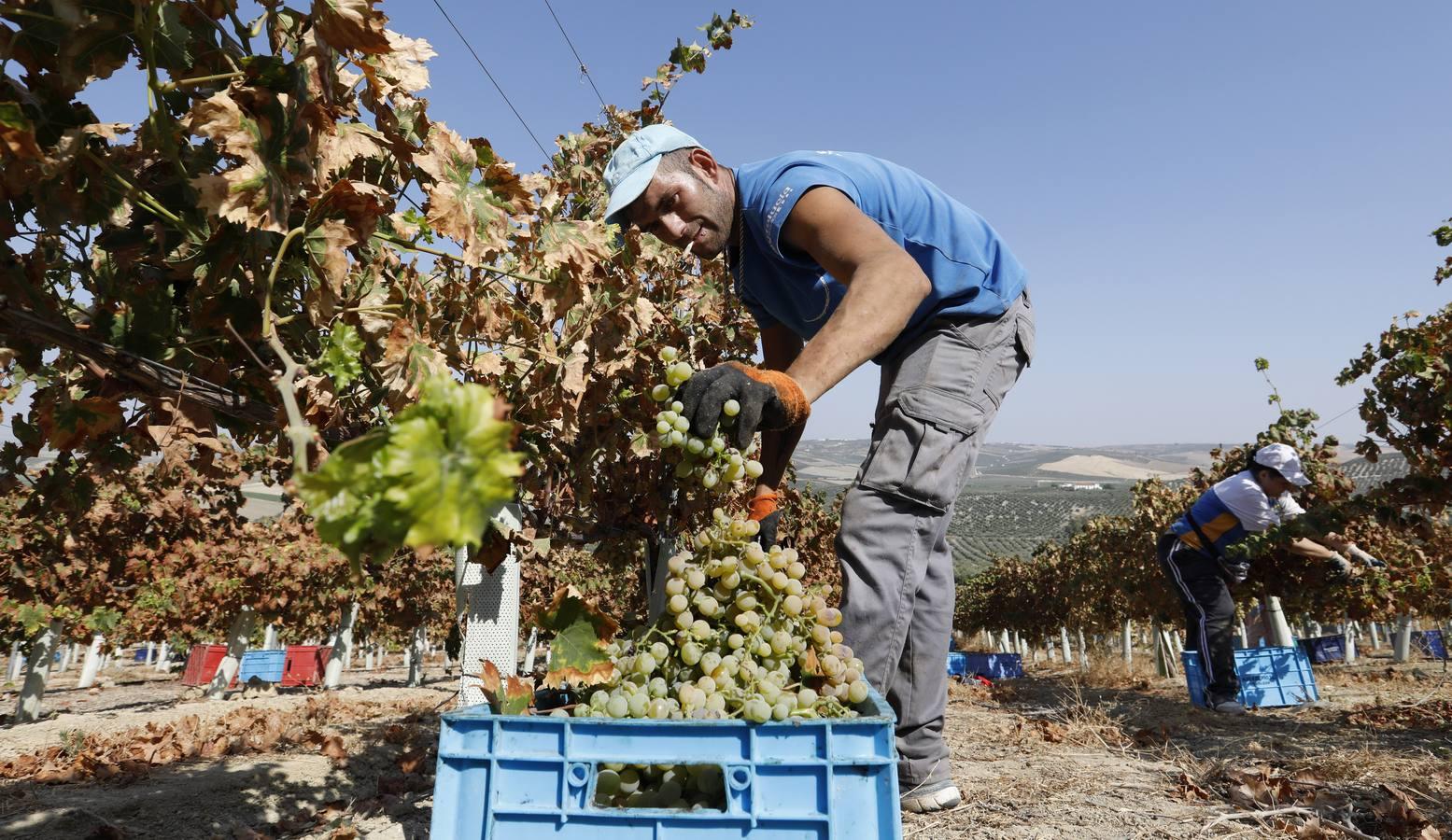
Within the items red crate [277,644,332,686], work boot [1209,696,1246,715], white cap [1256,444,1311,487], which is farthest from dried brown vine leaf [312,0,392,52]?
red crate [277,644,332,686]

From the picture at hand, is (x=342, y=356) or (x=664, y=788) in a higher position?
(x=342, y=356)

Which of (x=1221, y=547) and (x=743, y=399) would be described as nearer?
(x=743, y=399)

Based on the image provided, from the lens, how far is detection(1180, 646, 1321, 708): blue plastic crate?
21.2 ft

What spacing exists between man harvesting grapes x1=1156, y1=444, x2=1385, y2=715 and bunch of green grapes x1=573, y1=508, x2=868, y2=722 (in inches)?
223

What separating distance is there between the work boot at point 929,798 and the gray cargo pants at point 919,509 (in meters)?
0.03

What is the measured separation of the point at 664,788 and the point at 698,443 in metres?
0.75

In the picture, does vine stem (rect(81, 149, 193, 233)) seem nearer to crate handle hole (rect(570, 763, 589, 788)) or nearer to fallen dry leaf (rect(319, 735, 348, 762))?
crate handle hole (rect(570, 763, 589, 788))

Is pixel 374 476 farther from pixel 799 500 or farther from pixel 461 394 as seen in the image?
pixel 799 500

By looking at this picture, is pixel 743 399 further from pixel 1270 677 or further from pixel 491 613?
pixel 1270 677

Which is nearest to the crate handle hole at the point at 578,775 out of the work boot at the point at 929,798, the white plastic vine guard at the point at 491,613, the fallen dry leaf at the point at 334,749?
the work boot at the point at 929,798

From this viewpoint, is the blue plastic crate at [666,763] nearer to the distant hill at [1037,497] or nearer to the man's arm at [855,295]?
the man's arm at [855,295]

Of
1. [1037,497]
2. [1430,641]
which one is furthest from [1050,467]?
[1430,641]

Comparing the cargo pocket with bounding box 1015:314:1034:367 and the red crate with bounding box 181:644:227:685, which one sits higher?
the cargo pocket with bounding box 1015:314:1034:367

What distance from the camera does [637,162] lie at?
2633 millimetres
